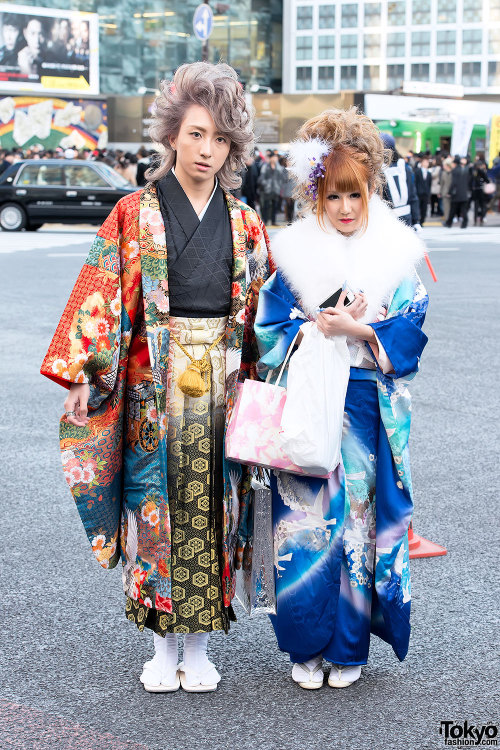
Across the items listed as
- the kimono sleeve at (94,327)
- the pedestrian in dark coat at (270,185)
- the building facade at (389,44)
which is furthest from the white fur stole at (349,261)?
the building facade at (389,44)

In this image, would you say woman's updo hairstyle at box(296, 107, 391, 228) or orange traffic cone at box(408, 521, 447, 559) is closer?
woman's updo hairstyle at box(296, 107, 391, 228)

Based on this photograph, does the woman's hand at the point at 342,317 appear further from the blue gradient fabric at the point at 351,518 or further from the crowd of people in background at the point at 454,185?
the crowd of people in background at the point at 454,185

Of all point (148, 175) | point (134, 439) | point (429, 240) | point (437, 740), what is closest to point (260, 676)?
point (437, 740)

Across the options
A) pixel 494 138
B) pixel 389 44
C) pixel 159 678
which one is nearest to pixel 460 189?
pixel 494 138

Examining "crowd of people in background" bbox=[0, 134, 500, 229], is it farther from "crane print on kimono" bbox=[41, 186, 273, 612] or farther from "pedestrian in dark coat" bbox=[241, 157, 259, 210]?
"crane print on kimono" bbox=[41, 186, 273, 612]

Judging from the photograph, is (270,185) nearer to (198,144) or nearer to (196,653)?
(198,144)

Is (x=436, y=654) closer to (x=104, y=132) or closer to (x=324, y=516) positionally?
(x=324, y=516)

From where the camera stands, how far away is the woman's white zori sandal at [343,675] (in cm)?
300

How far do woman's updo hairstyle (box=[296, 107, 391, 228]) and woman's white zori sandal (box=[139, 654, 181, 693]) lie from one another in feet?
4.51

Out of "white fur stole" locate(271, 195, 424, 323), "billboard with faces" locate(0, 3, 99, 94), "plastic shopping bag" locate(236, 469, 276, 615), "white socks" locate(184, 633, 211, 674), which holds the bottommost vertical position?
"white socks" locate(184, 633, 211, 674)

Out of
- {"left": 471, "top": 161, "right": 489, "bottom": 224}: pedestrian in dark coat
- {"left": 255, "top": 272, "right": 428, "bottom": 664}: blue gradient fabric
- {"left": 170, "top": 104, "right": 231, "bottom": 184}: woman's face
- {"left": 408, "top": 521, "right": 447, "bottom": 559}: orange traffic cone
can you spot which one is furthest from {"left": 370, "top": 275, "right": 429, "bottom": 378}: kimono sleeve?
{"left": 471, "top": 161, "right": 489, "bottom": 224}: pedestrian in dark coat

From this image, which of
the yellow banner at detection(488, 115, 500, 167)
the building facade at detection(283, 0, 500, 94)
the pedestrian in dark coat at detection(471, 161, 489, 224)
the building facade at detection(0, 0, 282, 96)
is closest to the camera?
the pedestrian in dark coat at detection(471, 161, 489, 224)

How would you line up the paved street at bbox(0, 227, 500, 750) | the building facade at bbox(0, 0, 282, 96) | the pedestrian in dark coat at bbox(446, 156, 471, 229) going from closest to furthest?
1. the paved street at bbox(0, 227, 500, 750)
2. the pedestrian in dark coat at bbox(446, 156, 471, 229)
3. the building facade at bbox(0, 0, 282, 96)

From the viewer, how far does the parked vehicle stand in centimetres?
2031
